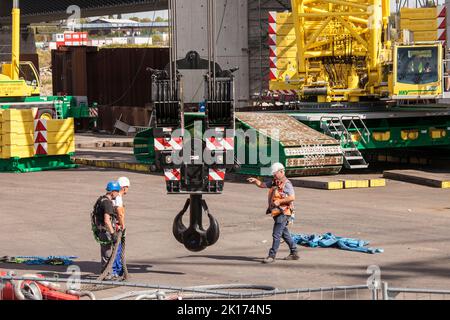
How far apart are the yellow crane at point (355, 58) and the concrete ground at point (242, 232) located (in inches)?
116

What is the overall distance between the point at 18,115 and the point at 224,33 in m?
14.3

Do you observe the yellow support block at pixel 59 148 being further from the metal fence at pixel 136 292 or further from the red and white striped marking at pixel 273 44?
the metal fence at pixel 136 292

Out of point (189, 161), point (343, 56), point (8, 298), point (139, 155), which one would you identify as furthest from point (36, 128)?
point (8, 298)

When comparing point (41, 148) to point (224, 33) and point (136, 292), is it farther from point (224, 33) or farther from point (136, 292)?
point (136, 292)

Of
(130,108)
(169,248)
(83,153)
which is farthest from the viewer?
(130,108)

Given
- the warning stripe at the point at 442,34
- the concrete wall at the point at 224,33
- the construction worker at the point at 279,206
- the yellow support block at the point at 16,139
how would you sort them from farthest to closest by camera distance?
the concrete wall at the point at 224,33 → the warning stripe at the point at 442,34 → the yellow support block at the point at 16,139 → the construction worker at the point at 279,206

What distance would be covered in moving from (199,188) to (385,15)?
1379 centimetres

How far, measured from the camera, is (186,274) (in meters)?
14.4

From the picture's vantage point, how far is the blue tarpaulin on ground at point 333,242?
628 inches

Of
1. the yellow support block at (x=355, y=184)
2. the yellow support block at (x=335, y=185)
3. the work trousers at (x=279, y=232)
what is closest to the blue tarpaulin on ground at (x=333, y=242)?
the work trousers at (x=279, y=232)

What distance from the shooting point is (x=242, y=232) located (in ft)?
59.0

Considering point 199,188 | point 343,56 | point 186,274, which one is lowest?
point 186,274

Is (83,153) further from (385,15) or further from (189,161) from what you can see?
(189,161)

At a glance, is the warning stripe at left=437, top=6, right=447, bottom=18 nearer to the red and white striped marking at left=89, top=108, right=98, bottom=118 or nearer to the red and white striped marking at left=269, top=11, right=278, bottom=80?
the red and white striped marking at left=269, top=11, right=278, bottom=80
